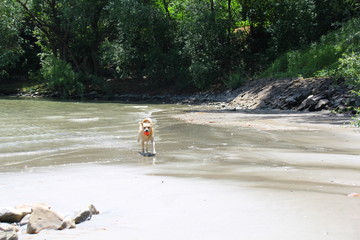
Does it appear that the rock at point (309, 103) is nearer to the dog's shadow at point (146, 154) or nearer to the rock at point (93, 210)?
the dog's shadow at point (146, 154)

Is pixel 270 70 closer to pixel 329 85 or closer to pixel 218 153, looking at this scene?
pixel 329 85

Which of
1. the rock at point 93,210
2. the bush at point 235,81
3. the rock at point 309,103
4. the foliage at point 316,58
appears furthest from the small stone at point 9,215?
the bush at point 235,81

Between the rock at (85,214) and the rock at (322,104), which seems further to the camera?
the rock at (322,104)

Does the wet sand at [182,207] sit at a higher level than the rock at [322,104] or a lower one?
lower

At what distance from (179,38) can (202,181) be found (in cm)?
2846

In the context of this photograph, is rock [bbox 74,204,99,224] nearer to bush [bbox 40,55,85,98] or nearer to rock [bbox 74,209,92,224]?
rock [bbox 74,209,92,224]

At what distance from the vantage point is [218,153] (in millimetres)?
8898

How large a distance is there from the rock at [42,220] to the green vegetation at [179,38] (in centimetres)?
2236

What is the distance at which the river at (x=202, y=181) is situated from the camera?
4141mm

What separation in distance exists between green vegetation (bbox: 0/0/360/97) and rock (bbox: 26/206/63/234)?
22363 mm

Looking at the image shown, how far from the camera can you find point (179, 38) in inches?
1324

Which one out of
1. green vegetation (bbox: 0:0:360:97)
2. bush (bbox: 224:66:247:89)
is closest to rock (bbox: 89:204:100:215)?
green vegetation (bbox: 0:0:360:97)

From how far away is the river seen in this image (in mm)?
4141

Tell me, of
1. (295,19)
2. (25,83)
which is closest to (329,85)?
(295,19)
